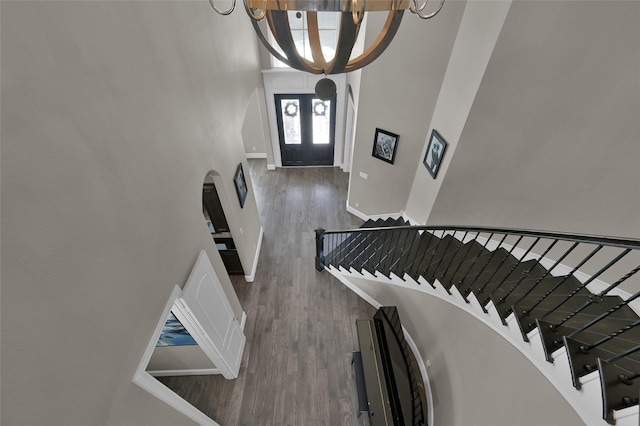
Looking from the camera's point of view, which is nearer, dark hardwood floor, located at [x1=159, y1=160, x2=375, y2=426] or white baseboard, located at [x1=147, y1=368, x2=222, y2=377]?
dark hardwood floor, located at [x1=159, y1=160, x2=375, y2=426]

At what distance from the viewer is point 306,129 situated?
879 cm

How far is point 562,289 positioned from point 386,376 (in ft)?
8.30

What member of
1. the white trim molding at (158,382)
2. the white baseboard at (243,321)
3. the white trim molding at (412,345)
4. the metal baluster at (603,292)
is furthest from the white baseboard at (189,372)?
the metal baluster at (603,292)

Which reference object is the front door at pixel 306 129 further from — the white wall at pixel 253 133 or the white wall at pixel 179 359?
the white wall at pixel 179 359

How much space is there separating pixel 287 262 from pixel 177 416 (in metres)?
3.86

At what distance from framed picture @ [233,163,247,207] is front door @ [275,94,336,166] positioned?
375 cm

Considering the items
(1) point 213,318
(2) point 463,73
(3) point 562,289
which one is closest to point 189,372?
(1) point 213,318

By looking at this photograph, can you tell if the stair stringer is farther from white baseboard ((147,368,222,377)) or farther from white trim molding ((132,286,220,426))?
white baseboard ((147,368,222,377))

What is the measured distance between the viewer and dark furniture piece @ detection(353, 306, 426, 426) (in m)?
3.74

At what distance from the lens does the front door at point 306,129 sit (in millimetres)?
8195

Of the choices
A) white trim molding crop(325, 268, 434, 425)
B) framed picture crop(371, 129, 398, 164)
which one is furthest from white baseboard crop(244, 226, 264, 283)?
framed picture crop(371, 129, 398, 164)

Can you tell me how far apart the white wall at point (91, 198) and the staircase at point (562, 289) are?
3.04m

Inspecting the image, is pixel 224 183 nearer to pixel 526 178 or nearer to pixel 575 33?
pixel 526 178

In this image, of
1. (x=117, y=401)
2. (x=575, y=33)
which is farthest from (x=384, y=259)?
(x=117, y=401)
